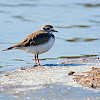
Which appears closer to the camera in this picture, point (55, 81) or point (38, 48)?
point (55, 81)

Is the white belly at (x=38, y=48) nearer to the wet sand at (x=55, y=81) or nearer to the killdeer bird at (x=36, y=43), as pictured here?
the killdeer bird at (x=36, y=43)

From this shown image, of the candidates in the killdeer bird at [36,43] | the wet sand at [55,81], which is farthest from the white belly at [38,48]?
the wet sand at [55,81]

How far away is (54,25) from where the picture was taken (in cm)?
1460

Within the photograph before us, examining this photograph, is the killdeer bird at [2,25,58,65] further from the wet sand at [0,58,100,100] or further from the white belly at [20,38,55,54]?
the wet sand at [0,58,100,100]

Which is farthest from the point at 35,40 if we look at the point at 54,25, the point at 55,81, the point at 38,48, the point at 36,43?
the point at 54,25

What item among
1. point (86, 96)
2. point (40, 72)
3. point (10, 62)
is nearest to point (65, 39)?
point (10, 62)

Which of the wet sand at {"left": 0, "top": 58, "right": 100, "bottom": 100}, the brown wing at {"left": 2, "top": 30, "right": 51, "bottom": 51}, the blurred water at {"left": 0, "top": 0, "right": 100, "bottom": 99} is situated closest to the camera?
the wet sand at {"left": 0, "top": 58, "right": 100, "bottom": 100}

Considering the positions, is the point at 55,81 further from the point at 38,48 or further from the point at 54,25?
the point at 54,25

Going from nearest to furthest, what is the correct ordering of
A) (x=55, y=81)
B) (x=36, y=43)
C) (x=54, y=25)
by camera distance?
(x=55, y=81) < (x=36, y=43) < (x=54, y=25)

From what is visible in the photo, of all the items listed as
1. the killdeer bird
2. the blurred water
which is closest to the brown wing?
the killdeer bird

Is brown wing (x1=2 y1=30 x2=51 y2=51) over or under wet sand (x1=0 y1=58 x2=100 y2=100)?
over

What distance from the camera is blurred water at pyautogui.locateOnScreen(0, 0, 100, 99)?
1033 cm

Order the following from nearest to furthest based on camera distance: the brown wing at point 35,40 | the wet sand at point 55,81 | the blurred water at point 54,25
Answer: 1. the wet sand at point 55,81
2. the brown wing at point 35,40
3. the blurred water at point 54,25

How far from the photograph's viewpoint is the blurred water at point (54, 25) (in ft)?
33.9
